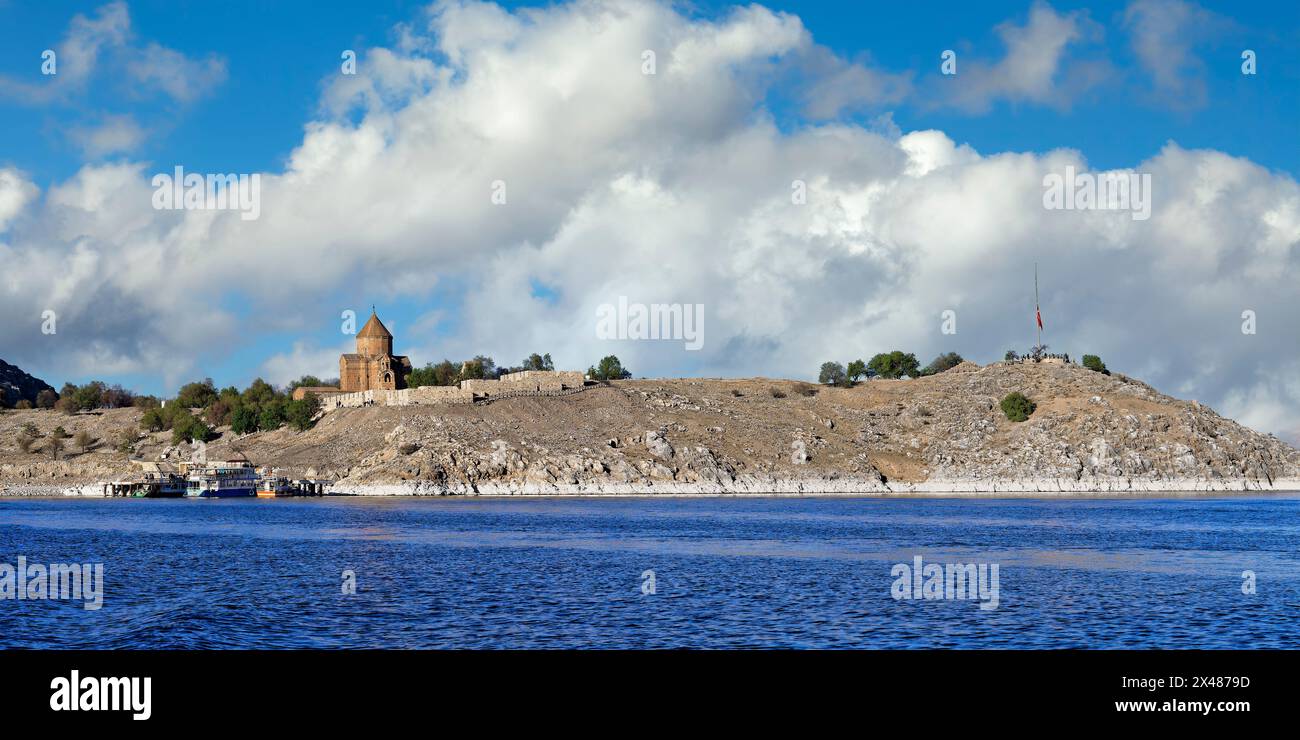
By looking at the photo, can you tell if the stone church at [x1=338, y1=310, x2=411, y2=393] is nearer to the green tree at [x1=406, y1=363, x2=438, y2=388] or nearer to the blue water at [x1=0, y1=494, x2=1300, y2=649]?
the green tree at [x1=406, y1=363, x2=438, y2=388]

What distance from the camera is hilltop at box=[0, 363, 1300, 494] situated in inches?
5364

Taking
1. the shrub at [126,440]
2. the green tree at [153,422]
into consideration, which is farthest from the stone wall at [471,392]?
the shrub at [126,440]

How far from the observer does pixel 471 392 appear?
512 ft

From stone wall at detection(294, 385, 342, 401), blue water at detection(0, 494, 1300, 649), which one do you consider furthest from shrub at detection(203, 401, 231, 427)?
blue water at detection(0, 494, 1300, 649)

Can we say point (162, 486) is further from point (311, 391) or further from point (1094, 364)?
point (1094, 364)

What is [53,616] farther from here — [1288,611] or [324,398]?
[324,398]

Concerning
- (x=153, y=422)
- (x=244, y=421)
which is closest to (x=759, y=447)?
(x=244, y=421)

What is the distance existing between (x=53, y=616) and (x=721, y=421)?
125 m

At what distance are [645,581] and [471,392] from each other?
113957mm

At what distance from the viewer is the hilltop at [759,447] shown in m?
136

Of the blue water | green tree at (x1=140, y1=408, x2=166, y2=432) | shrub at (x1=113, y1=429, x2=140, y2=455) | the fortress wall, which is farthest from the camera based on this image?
green tree at (x1=140, y1=408, x2=166, y2=432)

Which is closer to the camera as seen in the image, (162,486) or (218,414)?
(162,486)

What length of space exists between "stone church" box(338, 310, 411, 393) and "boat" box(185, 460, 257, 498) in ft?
112

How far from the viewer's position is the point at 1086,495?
140 m
